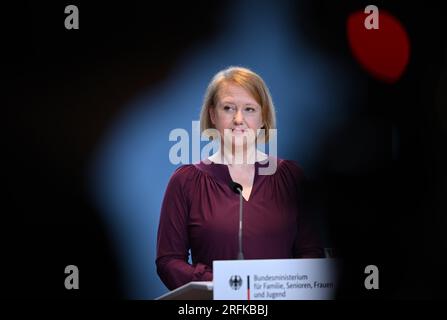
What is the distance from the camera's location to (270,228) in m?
3.79

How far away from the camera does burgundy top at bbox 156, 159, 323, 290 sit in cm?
372

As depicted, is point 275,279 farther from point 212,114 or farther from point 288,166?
point 212,114

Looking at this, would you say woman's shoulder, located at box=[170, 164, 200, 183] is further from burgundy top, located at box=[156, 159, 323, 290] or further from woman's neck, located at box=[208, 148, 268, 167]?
woman's neck, located at box=[208, 148, 268, 167]

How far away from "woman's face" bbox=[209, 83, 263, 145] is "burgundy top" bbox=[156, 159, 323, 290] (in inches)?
8.0

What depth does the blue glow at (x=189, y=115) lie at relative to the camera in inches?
150

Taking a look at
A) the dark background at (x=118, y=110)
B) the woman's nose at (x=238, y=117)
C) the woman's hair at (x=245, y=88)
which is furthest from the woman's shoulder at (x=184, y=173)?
the dark background at (x=118, y=110)

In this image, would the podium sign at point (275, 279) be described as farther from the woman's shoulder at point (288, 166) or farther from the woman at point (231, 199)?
the woman's shoulder at point (288, 166)

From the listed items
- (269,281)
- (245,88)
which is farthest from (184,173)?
(269,281)

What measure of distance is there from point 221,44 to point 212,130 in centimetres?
46

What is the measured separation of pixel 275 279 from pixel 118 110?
3.89 feet

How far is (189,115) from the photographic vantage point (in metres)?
3.86

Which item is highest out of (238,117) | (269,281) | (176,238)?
(238,117)

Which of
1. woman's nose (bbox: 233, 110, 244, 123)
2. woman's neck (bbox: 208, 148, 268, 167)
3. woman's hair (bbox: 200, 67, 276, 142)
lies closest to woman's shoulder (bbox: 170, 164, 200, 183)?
woman's neck (bbox: 208, 148, 268, 167)

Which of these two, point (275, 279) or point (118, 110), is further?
point (118, 110)
